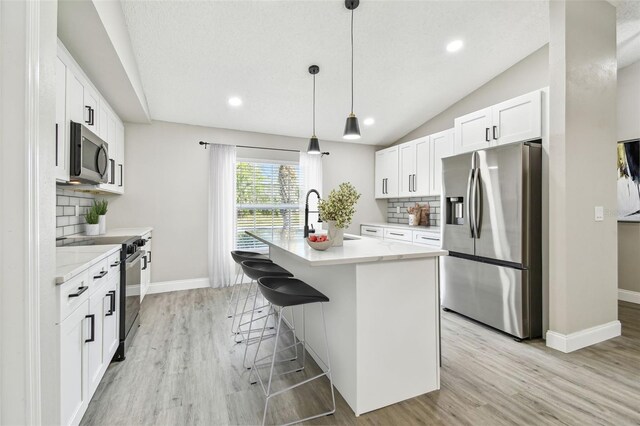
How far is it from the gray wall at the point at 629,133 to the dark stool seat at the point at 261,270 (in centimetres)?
433

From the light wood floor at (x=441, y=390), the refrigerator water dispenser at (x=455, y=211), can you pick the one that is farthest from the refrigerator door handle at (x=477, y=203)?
the light wood floor at (x=441, y=390)

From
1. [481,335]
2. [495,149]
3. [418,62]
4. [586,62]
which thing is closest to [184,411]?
[481,335]

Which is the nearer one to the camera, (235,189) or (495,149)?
(495,149)

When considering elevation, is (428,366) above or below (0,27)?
below

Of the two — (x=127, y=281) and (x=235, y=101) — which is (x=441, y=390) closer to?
(x=127, y=281)

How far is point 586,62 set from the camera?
2.66 metres

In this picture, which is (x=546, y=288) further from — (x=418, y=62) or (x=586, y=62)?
(x=418, y=62)

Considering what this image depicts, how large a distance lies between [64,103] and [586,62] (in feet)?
13.8

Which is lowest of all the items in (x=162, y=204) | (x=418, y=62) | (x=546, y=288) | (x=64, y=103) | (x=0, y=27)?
(x=546, y=288)

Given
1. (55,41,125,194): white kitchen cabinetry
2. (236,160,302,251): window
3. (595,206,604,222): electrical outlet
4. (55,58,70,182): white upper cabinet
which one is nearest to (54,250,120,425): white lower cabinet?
(55,58,70,182): white upper cabinet

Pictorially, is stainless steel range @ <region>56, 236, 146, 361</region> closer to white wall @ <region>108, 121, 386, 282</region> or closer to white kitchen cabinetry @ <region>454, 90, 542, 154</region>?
white wall @ <region>108, 121, 386, 282</region>

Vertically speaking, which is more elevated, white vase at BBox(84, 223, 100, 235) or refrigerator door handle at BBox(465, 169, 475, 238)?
refrigerator door handle at BBox(465, 169, 475, 238)

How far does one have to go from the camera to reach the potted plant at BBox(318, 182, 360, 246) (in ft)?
7.00

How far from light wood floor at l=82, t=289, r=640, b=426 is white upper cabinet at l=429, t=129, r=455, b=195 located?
84.4 inches
